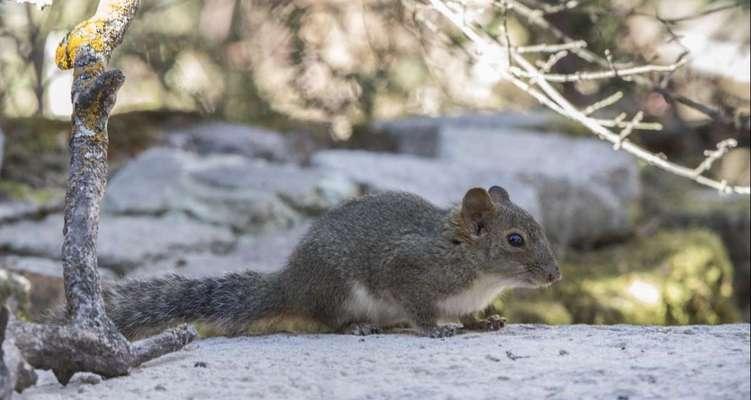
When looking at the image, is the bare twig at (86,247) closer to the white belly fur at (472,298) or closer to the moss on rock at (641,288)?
the white belly fur at (472,298)

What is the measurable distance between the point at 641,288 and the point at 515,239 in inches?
90.3

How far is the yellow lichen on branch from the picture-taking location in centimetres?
364

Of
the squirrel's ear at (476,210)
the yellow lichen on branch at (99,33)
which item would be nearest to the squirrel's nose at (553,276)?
the squirrel's ear at (476,210)

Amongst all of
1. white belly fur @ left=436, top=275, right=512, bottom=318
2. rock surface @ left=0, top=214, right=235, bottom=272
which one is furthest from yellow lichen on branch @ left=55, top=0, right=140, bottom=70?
rock surface @ left=0, top=214, right=235, bottom=272

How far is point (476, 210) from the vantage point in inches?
184

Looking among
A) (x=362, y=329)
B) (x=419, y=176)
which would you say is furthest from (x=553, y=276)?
(x=419, y=176)

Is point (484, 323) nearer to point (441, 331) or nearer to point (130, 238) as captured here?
point (441, 331)

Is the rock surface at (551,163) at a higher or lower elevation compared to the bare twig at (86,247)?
higher

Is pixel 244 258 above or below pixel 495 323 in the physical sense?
above

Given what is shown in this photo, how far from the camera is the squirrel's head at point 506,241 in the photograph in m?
4.64

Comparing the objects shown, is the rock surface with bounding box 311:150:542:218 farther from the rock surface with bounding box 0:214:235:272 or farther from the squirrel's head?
the squirrel's head

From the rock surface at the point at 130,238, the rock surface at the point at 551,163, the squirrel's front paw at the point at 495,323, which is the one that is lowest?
the squirrel's front paw at the point at 495,323

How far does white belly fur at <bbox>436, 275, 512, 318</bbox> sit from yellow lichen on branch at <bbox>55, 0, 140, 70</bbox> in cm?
161

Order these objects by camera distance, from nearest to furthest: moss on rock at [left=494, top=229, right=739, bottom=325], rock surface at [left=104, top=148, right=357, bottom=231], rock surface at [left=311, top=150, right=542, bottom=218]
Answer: moss on rock at [left=494, top=229, right=739, bottom=325] < rock surface at [left=104, top=148, right=357, bottom=231] < rock surface at [left=311, top=150, right=542, bottom=218]
